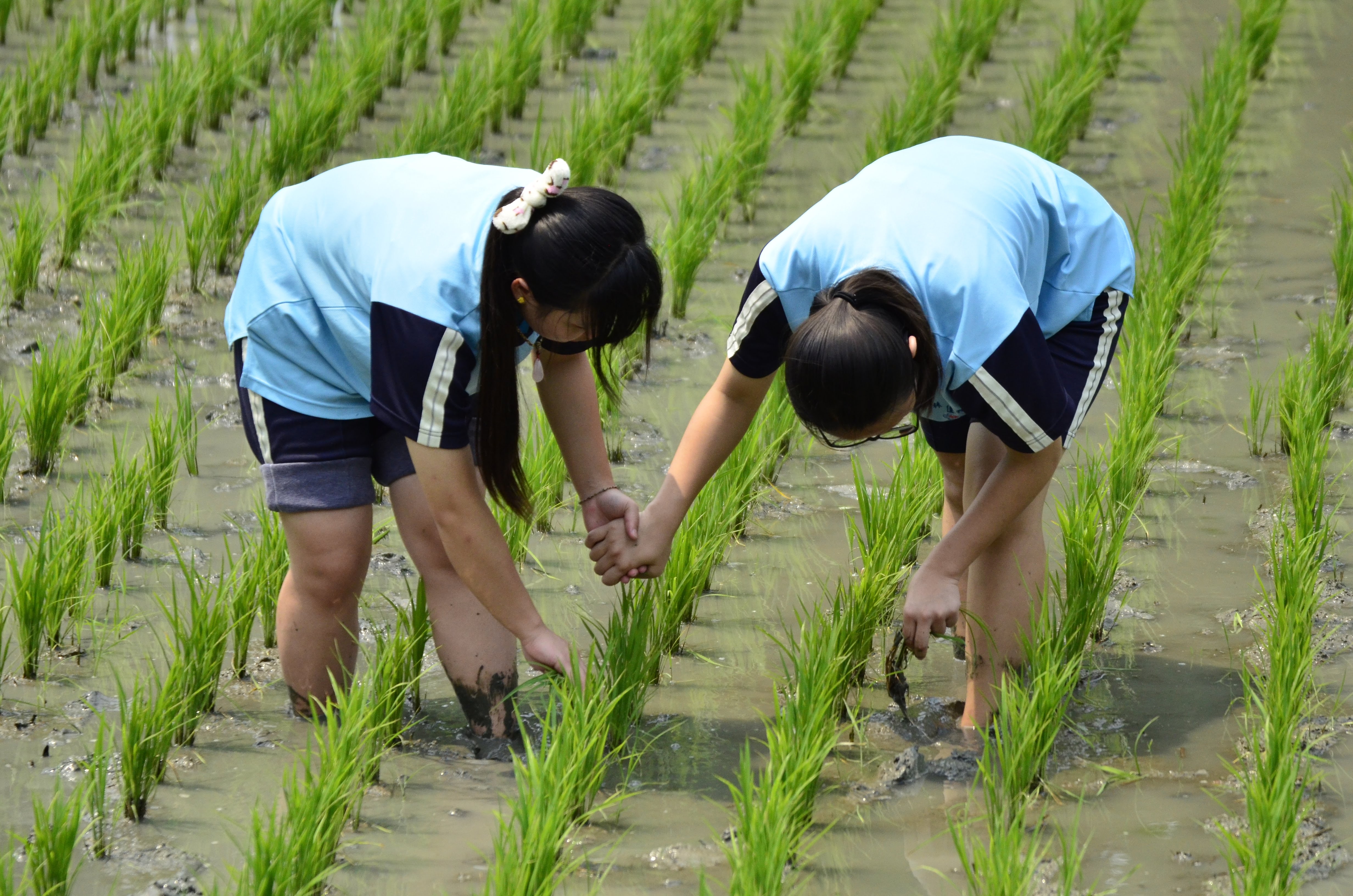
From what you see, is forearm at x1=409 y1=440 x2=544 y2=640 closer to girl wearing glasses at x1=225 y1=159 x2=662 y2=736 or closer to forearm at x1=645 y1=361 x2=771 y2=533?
girl wearing glasses at x1=225 y1=159 x2=662 y2=736

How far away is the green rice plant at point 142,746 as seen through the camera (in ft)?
7.18

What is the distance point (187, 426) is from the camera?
320cm

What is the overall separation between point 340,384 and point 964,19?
380 cm

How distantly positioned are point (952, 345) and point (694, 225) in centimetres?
212

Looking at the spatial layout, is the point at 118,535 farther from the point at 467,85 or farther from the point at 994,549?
the point at 467,85

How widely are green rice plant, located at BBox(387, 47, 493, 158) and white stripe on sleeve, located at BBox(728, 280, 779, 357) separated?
7.65 feet

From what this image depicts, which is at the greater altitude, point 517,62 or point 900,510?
point 517,62

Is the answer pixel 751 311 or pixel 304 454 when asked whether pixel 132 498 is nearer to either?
pixel 304 454

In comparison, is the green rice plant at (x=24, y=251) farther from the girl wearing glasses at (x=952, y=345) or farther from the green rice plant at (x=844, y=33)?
the green rice plant at (x=844, y=33)

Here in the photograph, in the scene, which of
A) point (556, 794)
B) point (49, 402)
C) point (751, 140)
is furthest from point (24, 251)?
point (556, 794)

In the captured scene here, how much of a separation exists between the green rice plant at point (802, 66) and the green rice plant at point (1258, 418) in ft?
6.34

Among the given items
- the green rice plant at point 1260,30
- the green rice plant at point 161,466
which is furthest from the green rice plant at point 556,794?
the green rice plant at point 1260,30

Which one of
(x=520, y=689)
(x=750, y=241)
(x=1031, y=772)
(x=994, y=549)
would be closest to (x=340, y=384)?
(x=520, y=689)

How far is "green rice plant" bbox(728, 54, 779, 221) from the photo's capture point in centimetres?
454
